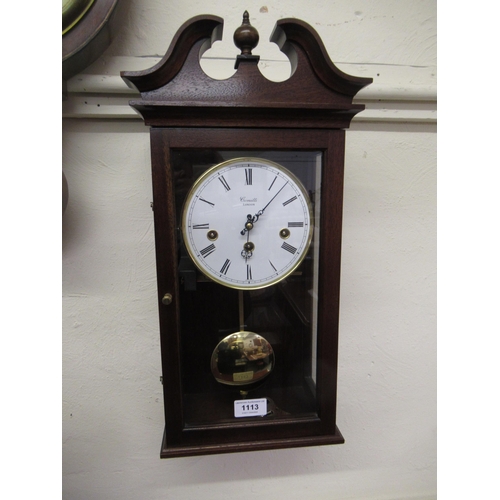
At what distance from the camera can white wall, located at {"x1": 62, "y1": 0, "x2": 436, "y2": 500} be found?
24.7 inches

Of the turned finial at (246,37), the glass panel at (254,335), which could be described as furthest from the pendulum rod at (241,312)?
the turned finial at (246,37)

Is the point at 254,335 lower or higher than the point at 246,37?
lower

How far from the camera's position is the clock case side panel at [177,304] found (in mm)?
478

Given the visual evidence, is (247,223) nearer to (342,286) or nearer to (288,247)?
(288,247)

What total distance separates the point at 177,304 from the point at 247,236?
15cm

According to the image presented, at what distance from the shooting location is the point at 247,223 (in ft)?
1.68

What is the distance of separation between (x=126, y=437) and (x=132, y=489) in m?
0.12

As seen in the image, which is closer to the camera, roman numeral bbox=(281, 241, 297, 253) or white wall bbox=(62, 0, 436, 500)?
roman numeral bbox=(281, 241, 297, 253)

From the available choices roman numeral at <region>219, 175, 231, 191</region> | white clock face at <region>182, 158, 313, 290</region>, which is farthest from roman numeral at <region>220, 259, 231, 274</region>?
roman numeral at <region>219, 175, 231, 191</region>

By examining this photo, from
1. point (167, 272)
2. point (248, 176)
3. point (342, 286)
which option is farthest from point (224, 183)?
point (342, 286)

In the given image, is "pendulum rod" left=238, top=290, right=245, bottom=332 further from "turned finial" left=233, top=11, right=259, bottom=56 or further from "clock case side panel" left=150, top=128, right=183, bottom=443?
"turned finial" left=233, top=11, right=259, bottom=56

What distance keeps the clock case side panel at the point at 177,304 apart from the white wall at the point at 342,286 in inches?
6.9

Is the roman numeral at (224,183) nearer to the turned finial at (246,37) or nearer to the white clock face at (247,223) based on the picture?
the white clock face at (247,223)

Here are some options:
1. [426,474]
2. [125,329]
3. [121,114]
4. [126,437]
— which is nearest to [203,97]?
[121,114]
